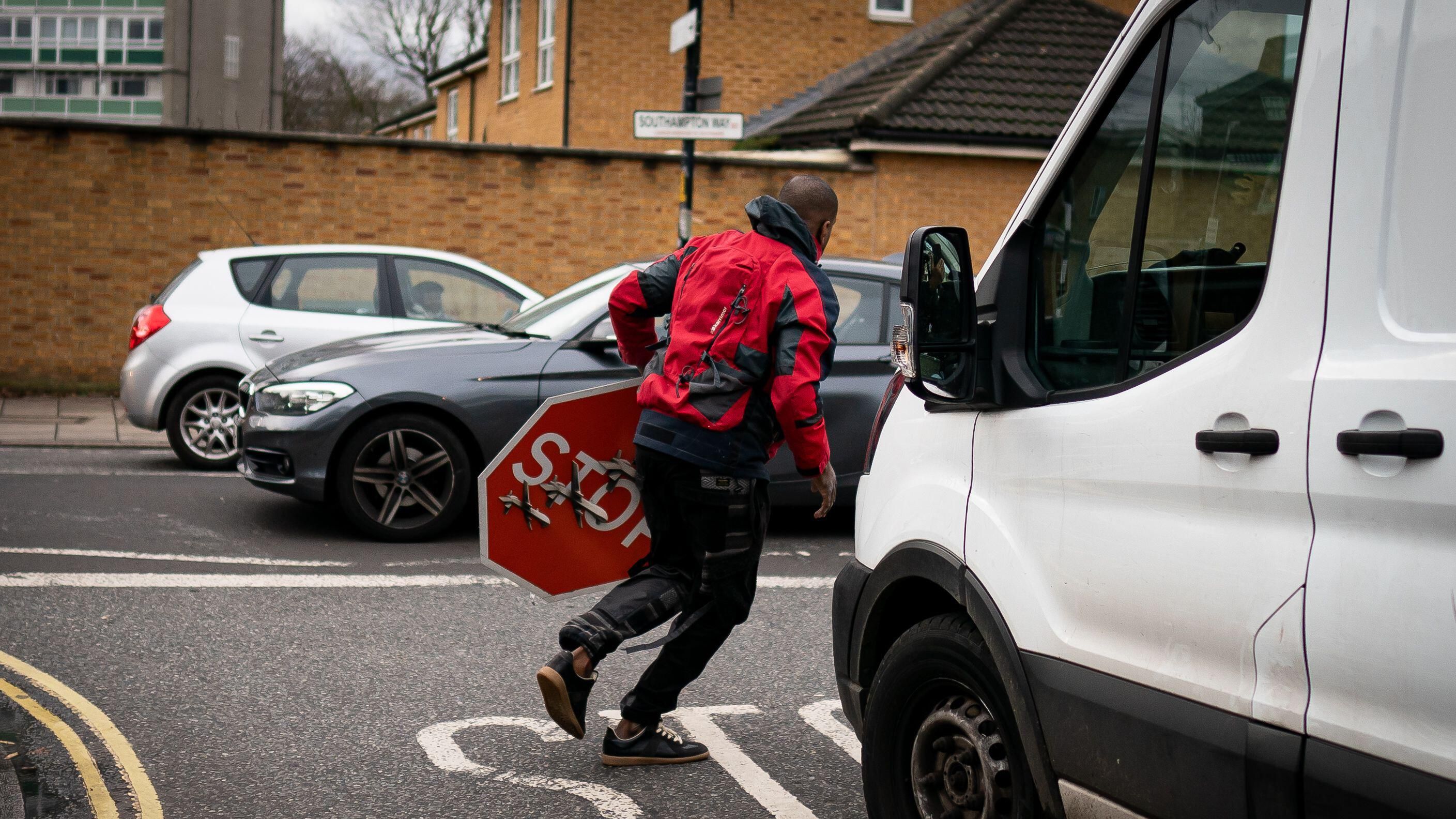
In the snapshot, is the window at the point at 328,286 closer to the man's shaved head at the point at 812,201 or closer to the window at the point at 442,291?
the window at the point at 442,291

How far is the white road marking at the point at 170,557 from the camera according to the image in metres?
6.85

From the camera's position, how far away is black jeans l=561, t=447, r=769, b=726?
404cm

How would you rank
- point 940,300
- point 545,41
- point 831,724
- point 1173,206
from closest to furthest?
point 1173,206, point 940,300, point 831,724, point 545,41

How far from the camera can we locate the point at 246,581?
21.4 feet

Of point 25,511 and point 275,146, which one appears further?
point 275,146

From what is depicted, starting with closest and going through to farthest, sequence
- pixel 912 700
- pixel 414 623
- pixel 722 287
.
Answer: pixel 912 700 → pixel 722 287 → pixel 414 623

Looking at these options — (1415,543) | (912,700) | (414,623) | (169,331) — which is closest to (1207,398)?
(1415,543)

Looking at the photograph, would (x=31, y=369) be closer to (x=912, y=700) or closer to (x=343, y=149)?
(x=343, y=149)

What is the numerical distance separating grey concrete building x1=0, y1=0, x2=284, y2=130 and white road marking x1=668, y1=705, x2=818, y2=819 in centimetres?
5286

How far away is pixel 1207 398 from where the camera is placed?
232 centimetres

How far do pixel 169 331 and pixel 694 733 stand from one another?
6.66 metres

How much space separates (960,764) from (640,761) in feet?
4.93

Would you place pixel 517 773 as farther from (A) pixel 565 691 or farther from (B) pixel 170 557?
(B) pixel 170 557

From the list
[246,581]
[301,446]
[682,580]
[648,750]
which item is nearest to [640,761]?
[648,750]
